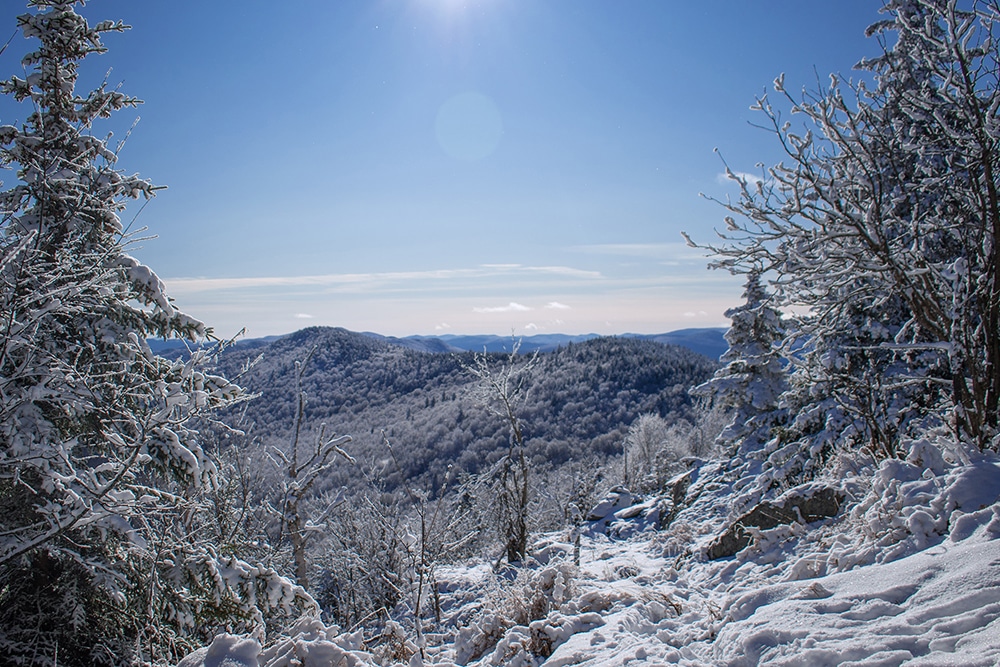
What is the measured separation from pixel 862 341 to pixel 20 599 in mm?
13387

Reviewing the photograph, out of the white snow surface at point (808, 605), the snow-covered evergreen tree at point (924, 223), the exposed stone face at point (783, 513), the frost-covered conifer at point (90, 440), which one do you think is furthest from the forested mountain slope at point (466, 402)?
the snow-covered evergreen tree at point (924, 223)

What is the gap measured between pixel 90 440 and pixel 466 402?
85175 millimetres

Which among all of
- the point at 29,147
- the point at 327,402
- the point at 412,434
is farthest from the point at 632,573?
the point at 327,402

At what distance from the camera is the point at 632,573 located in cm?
761

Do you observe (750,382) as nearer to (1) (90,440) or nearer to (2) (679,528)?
(2) (679,528)

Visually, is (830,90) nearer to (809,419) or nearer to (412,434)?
(809,419)

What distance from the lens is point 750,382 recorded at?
16438mm

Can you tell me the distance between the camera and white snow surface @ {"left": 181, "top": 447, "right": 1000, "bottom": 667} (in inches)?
98.3

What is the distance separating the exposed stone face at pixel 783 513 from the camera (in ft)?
18.8

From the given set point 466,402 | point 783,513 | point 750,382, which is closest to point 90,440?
point 783,513

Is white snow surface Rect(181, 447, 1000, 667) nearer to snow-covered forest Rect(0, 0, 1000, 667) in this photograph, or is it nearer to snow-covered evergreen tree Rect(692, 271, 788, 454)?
snow-covered forest Rect(0, 0, 1000, 667)

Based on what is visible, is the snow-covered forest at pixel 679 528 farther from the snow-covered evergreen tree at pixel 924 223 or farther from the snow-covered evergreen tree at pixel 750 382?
the snow-covered evergreen tree at pixel 750 382

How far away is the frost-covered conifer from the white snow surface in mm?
2370

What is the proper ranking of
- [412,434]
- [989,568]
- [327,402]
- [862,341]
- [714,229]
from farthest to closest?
[327,402] → [412,434] → [862,341] → [714,229] → [989,568]
